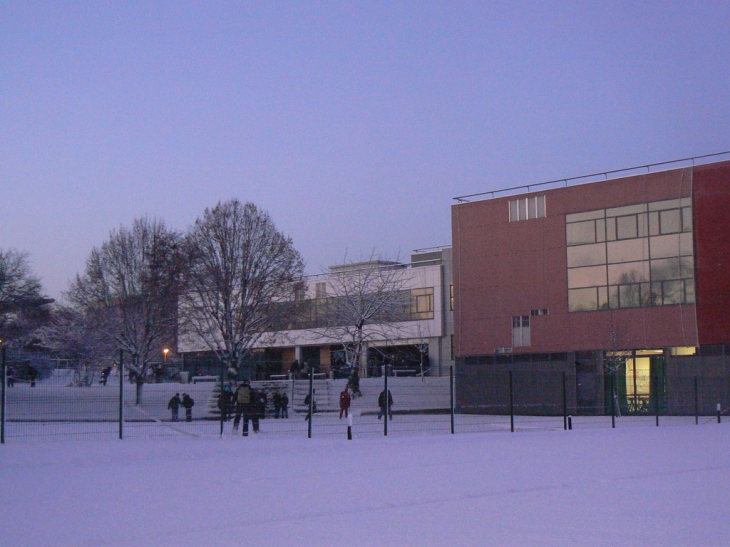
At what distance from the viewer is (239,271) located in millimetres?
53688

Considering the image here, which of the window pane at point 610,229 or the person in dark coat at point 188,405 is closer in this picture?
the person in dark coat at point 188,405

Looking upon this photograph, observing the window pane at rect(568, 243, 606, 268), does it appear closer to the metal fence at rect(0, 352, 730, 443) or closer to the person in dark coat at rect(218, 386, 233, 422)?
the metal fence at rect(0, 352, 730, 443)

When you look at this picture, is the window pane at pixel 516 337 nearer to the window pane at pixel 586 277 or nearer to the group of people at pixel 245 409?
the window pane at pixel 586 277

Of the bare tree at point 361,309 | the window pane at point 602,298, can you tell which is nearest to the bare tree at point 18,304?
the bare tree at point 361,309

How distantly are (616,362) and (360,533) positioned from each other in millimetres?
46775

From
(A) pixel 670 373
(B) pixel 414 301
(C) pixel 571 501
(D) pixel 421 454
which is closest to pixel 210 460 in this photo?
(D) pixel 421 454

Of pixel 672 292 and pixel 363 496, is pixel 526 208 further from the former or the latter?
pixel 363 496

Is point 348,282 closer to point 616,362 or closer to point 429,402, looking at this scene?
point 616,362

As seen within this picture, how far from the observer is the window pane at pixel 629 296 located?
53.2m

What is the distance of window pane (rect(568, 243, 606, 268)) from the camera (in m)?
54.5

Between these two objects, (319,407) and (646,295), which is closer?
(319,407)

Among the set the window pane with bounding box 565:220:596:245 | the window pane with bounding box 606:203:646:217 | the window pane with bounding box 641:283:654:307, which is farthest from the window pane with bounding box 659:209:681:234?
the window pane with bounding box 565:220:596:245

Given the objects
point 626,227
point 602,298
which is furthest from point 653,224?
point 602,298

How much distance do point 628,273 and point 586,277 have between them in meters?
2.59
